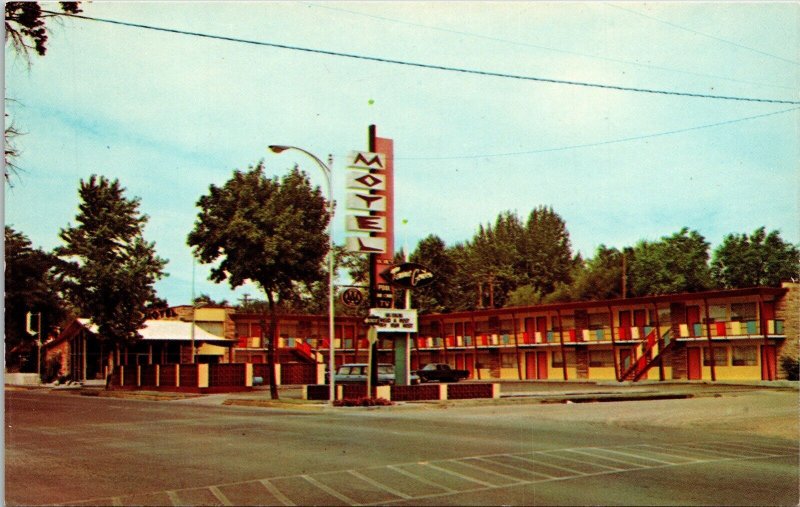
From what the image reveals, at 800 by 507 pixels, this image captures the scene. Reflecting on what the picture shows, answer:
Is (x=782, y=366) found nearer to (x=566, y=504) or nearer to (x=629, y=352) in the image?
(x=629, y=352)

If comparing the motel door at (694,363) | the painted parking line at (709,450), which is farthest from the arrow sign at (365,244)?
the motel door at (694,363)

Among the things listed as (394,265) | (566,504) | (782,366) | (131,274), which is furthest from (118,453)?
(782,366)

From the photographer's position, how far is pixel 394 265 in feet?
100

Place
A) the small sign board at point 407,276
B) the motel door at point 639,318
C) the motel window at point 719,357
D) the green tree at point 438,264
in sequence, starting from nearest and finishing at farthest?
the small sign board at point 407,276 → the motel window at point 719,357 → the motel door at point 639,318 → the green tree at point 438,264

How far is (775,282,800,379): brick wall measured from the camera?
45.9 m

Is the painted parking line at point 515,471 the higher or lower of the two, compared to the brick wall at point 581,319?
lower

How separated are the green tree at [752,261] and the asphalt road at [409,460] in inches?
2104

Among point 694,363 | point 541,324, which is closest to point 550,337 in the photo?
point 541,324

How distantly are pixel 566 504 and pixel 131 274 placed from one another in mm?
41702

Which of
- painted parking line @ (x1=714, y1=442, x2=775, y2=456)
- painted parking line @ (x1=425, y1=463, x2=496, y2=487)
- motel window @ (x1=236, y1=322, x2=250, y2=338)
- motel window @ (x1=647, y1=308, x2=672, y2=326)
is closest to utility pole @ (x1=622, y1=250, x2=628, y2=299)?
motel window @ (x1=647, y1=308, x2=672, y2=326)

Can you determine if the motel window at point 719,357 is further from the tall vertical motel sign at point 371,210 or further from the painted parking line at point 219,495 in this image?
the painted parking line at point 219,495

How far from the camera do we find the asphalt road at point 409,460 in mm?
9438

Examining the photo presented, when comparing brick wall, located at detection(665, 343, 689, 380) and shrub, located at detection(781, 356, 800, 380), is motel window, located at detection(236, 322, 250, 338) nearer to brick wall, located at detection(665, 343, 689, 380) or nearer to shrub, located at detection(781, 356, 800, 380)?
brick wall, located at detection(665, 343, 689, 380)

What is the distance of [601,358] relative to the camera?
189 feet
